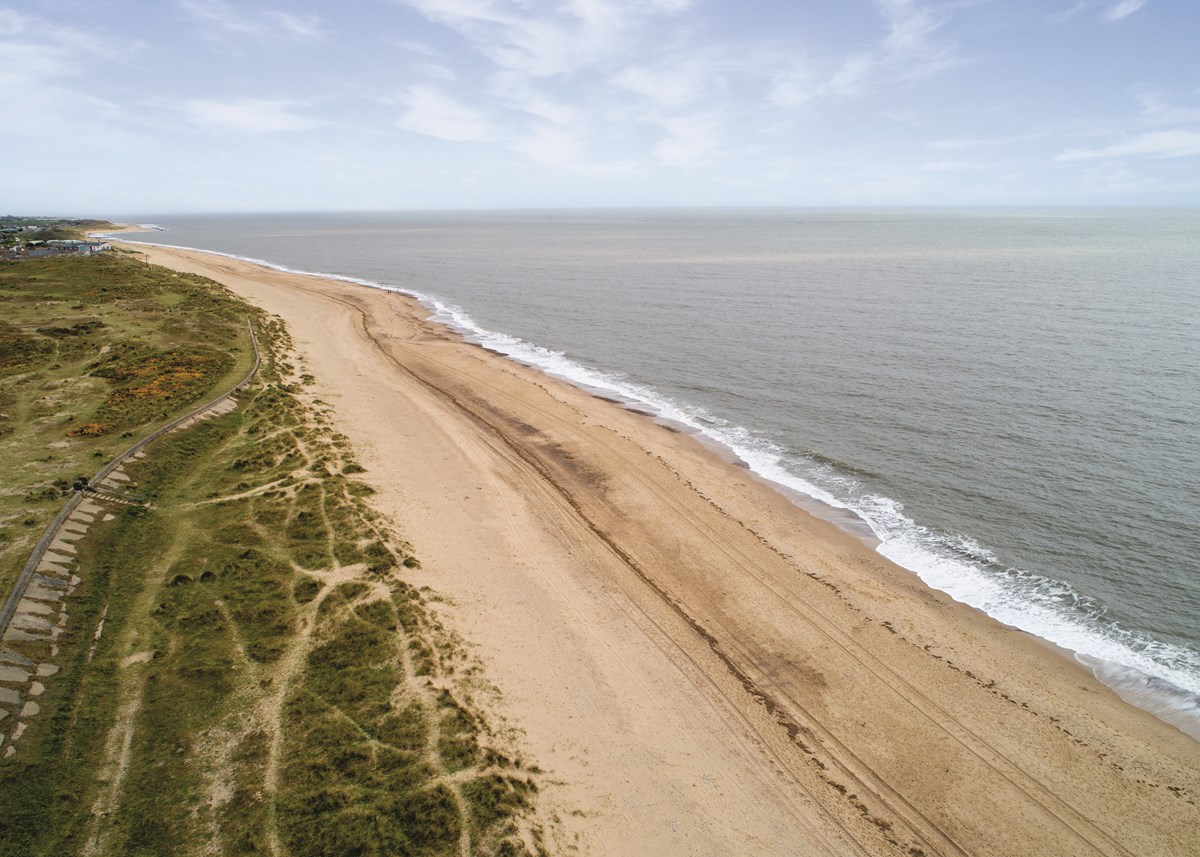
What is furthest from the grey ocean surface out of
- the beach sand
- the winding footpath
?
the winding footpath

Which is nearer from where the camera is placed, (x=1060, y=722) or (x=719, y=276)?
(x=1060, y=722)

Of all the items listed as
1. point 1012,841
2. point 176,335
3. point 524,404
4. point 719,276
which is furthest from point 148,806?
point 719,276

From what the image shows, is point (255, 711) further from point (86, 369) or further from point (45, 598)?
point (86, 369)

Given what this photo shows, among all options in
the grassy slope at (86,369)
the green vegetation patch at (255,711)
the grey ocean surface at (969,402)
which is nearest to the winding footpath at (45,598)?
the green vegetation patch at (255,711)

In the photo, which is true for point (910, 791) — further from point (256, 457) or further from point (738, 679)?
point (256, 457)

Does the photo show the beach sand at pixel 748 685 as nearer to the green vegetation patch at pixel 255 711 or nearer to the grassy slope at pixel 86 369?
the green vegetation patch at pixel 255 711
